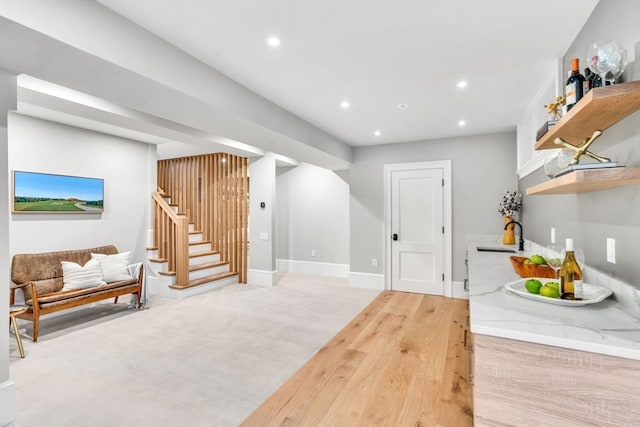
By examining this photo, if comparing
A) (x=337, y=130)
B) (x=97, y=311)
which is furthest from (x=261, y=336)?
(x=337, y=130)

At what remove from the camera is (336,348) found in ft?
9.96

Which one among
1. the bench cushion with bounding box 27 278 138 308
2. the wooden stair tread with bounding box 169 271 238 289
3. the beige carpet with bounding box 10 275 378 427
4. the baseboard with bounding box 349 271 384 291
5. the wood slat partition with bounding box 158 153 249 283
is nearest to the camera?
the beige carpet with bounding box 10 275 378 427

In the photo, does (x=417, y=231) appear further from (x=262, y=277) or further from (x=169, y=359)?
(x=169, y=359)

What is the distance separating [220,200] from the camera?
6117mm

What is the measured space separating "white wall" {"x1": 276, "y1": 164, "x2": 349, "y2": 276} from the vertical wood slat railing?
94.4 inches

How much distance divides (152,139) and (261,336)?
388 centimetres

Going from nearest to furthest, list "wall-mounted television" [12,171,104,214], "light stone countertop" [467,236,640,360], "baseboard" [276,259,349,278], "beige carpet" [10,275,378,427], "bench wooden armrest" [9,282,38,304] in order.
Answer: "light stone countertop" [467,236,640,360] → "beige carpet" [10,275,378,427] → "bench wooden armrest" [9,282,38,304] → "wall-mounted television" [12,171,104,214] → "baseboard" [276,259,349,278]

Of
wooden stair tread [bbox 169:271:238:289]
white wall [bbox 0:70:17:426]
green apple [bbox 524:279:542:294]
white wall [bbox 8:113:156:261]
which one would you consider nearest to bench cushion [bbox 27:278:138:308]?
wooden stair tread [bbox 169:271:238:289]

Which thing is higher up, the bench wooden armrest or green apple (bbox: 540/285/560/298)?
green apple (bbox: 540/285/560/298)

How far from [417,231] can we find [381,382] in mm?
3017

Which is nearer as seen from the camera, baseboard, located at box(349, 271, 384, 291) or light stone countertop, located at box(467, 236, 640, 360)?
light stone countertop, located at box(467, 236, 640, 360)

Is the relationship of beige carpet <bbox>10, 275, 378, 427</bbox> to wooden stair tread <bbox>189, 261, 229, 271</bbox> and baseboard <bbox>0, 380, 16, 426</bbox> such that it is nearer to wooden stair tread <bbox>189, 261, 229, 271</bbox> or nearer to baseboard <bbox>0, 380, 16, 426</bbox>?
baseboard <bbox>0, 380, 16, 426</bbox>

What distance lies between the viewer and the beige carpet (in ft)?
6.89

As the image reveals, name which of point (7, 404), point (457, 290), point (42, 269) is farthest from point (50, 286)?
point (457, 290)
